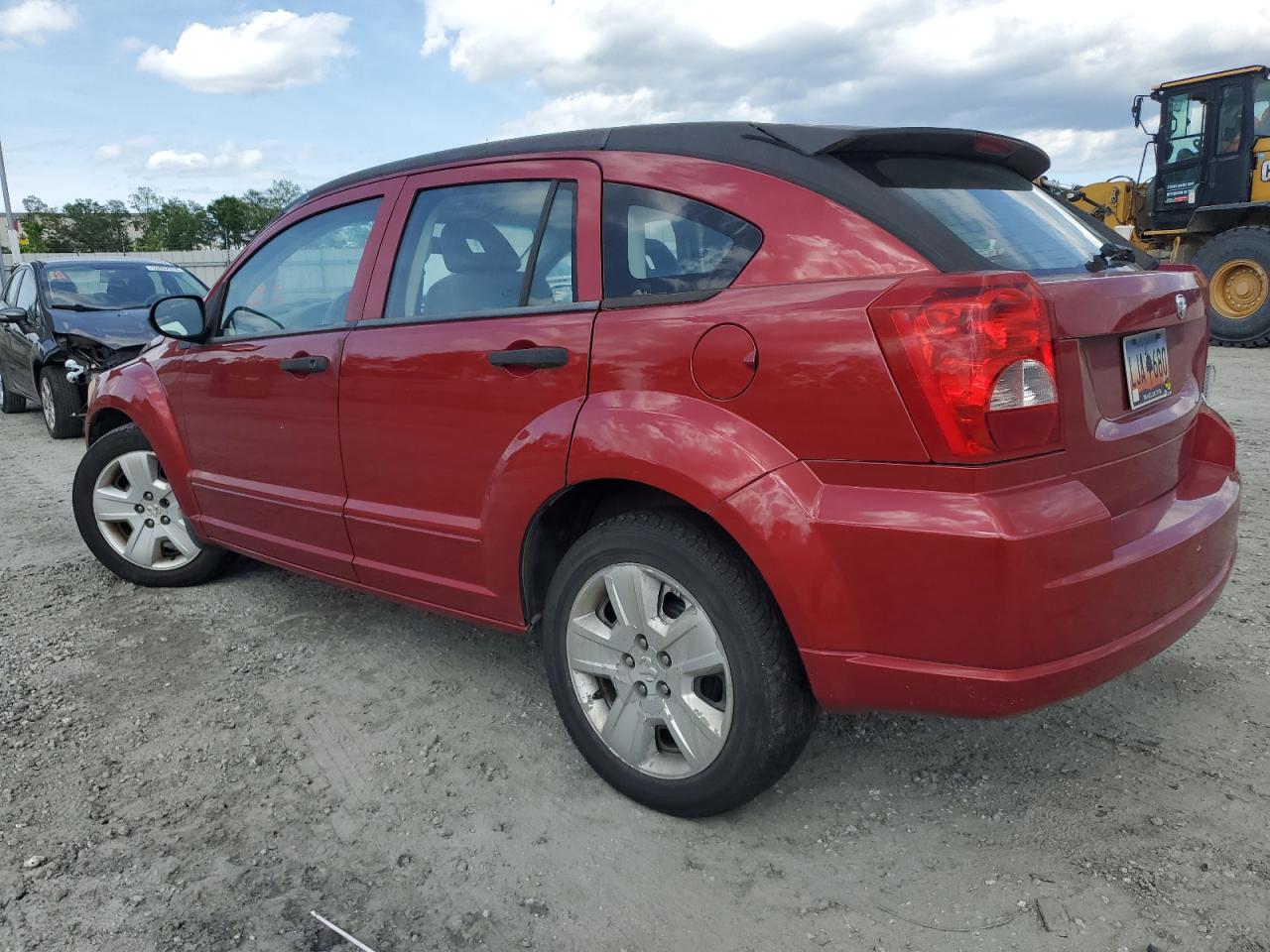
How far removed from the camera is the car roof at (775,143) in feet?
7.46

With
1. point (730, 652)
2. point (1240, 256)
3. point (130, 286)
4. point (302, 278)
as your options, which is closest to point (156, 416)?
point (302, 278)

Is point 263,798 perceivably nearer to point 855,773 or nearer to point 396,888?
point 396,888

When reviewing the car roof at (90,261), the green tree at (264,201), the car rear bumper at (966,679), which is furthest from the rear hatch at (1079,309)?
the green tree at (264,201)

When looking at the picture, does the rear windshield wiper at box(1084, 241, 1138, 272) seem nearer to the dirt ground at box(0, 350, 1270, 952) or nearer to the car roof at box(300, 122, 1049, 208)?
the car roof at box(300, 122, 1049, 208)

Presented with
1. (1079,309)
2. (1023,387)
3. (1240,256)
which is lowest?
(1240,256)

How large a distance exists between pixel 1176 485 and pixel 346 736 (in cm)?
249

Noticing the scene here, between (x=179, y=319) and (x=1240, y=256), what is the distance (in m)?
12.8

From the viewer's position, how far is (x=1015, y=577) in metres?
1.89

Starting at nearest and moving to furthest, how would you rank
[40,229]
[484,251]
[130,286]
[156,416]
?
[484,251], [156,416], [130,286], [40,229]

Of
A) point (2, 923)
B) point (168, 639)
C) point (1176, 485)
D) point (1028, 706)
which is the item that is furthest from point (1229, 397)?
point (2, 923)

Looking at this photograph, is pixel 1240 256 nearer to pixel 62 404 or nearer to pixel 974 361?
pixel 974 361

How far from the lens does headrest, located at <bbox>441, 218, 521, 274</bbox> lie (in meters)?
2.81

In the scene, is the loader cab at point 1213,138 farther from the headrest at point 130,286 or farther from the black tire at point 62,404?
the black tire at point 62,404

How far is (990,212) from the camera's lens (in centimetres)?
237
